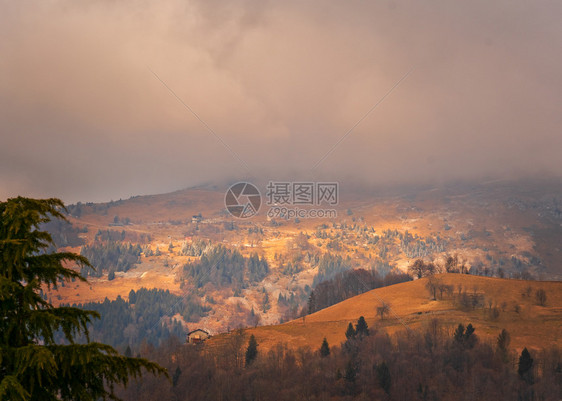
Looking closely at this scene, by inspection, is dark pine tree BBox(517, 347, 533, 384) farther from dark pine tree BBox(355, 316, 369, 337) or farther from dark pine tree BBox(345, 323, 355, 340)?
dark pine tree BBox(345, 323, 355, 340)

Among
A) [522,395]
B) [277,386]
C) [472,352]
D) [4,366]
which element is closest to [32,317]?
[4,366]

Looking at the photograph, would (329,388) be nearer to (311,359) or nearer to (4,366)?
(311,359)

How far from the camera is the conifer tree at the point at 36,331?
32.9ft

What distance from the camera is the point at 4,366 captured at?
10297 mm

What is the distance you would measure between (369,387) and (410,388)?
1305 cm

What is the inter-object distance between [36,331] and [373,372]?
505 feet

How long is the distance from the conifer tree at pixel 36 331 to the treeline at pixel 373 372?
13779 cm

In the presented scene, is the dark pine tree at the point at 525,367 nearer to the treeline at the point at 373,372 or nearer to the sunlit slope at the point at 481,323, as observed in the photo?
the treeline at the point at 373,372

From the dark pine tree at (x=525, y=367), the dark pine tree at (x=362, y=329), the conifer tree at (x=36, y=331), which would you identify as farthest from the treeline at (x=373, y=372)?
the conifer tree at (x=36, y=331)

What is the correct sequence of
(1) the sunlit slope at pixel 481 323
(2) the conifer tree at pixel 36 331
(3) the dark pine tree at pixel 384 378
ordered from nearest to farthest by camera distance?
(2) the conifer tree at pixel 36 331
(3) the dark pine tree at pixel 384 378
(1) the sunlit slope at pixel 481 323

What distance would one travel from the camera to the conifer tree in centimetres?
1002

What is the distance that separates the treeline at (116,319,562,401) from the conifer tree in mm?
137794

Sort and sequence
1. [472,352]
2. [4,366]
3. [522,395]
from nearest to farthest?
[4,366], [522,395], [472,352]

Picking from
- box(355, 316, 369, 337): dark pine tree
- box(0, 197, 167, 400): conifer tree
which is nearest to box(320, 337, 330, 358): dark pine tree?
box(355, 316, 369, 337): dark pine tree
